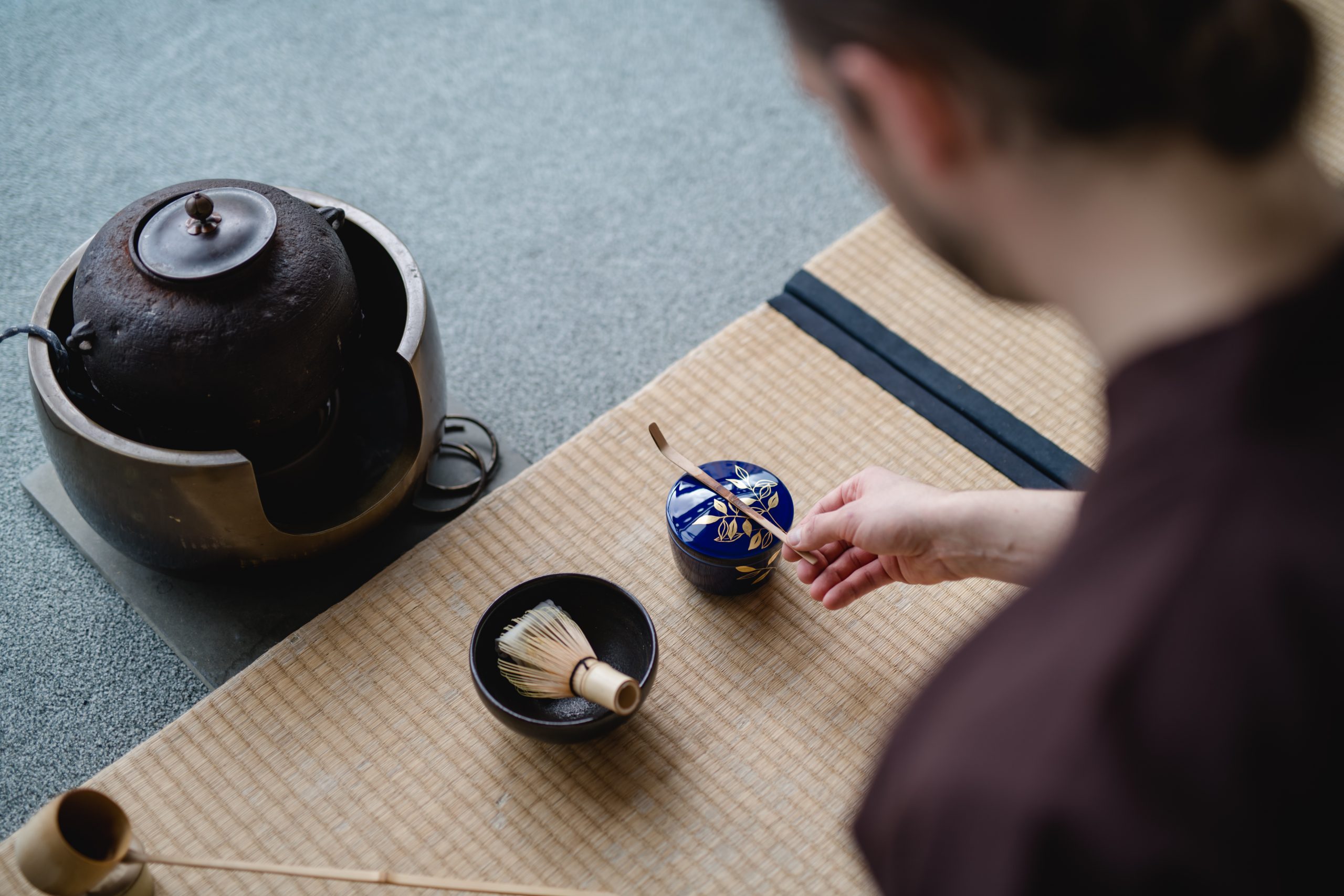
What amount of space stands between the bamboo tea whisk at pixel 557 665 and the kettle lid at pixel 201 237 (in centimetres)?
50

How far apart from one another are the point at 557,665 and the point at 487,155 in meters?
1.40

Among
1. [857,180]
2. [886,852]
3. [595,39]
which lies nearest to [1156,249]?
[886,852]

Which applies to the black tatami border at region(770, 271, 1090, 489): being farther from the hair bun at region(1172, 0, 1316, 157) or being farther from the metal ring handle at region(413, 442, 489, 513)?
the hair bun at region(1172, 0, 1316, 157)

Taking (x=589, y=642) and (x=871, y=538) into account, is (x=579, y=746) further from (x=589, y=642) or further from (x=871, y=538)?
(x=871, y=538)

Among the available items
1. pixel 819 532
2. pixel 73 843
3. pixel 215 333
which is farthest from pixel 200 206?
pixel 819 532

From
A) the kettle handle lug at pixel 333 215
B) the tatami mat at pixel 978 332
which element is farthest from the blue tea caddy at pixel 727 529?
the kettle handle lug at pixel 333 215

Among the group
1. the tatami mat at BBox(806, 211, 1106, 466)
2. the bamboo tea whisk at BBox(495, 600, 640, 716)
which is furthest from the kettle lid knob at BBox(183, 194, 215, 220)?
the tatami mat at BBox(806, 211, 1106, 466)

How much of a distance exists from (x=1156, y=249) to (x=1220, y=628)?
0.76ft

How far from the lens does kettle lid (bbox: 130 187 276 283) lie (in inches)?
43.9

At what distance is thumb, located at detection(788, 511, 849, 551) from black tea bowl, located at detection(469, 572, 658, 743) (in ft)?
0.65

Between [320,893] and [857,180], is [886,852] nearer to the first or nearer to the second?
[320,893]

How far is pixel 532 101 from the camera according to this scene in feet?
7.37

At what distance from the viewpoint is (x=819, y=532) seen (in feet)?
3.83

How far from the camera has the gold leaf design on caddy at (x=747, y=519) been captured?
1168mm
